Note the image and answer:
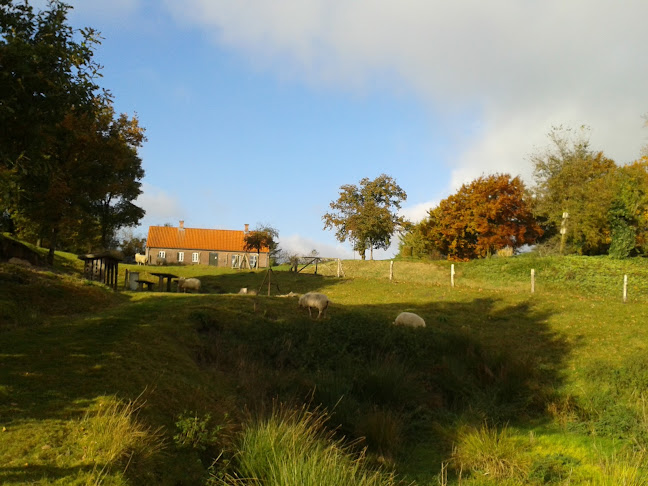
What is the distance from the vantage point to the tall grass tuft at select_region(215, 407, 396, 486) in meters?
6.59

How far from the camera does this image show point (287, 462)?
720cm

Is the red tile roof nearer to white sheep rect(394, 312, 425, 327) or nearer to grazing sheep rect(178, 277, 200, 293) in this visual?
grazing sheep rect(178, 277, 200, 293)

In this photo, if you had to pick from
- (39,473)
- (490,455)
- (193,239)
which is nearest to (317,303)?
(490,455)

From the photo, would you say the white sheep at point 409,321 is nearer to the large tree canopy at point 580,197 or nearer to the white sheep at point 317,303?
the white sheep at point 317,303

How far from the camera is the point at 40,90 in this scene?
36.7 ft

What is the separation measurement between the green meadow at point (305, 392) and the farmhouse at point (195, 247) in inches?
2189

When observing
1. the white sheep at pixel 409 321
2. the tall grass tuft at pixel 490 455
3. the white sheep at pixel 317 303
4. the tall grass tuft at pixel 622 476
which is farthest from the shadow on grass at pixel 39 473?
the white sheep at pixel 409 321

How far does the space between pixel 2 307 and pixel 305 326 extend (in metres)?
8.39

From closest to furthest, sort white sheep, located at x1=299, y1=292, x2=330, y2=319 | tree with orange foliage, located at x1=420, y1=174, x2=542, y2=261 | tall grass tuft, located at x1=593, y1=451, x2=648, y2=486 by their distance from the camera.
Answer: tall grass tuft, located at x1=593, y1=451, x2=648, y2=486 < white sheep, located at x1=299, y1=292, x2=330, y2=319 < tree with orange foliage, located at x1=420, y1=174, x2=542, y2=261

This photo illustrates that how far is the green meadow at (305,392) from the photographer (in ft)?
23.2

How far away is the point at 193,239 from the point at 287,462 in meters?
72.8

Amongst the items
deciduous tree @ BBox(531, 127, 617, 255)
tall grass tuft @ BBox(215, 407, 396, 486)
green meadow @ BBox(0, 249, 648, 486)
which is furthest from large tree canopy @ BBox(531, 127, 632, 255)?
tall grass tuft @ BBox(215, 407, 396, 486)

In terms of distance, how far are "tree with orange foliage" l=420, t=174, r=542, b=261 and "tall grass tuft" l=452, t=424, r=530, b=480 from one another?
134ft

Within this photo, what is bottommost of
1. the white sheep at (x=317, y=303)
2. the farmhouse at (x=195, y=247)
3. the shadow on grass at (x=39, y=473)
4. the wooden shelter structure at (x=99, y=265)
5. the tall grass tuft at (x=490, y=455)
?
the tall grass tuft at (x=490, y=455)
